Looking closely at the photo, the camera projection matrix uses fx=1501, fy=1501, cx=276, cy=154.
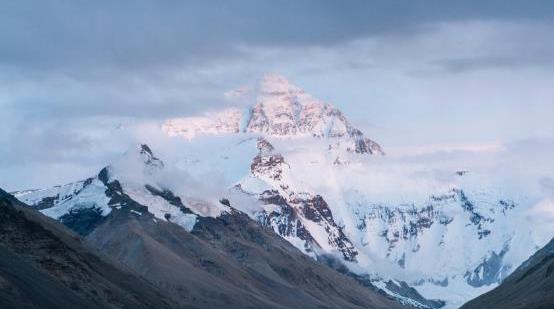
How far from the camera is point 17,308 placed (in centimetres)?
19925
